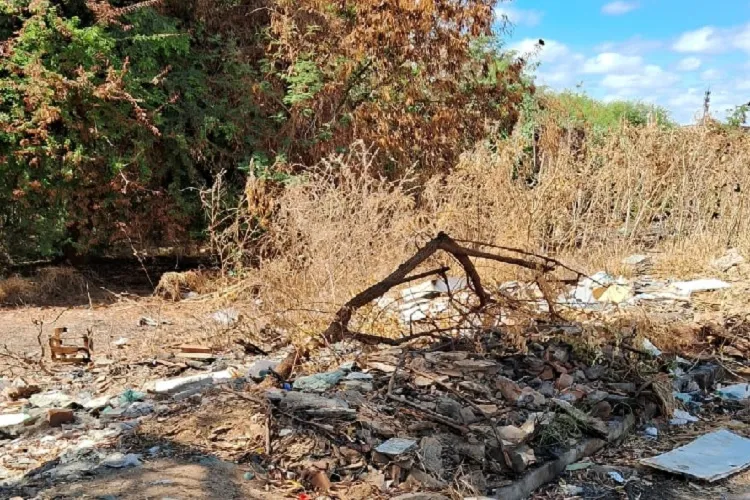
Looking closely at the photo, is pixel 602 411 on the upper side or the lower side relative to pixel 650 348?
lower

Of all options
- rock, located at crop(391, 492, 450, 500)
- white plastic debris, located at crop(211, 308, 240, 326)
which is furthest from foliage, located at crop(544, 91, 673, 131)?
rock, located at crop(391, 492, 450, 500)

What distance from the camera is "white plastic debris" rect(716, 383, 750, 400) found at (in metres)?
5.44

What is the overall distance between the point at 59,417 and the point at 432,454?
234 centimetres

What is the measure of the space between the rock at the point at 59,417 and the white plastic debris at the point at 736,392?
4.56 m

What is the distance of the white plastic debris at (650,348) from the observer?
5.68 meters

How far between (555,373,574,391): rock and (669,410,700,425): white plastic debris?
0.71 metres

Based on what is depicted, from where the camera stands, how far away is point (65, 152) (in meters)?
8.88

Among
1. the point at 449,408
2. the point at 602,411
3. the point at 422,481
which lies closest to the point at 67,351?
the point at 449,408

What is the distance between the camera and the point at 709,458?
167 inches

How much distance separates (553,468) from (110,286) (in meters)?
7.58

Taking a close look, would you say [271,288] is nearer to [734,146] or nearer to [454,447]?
[454,447]

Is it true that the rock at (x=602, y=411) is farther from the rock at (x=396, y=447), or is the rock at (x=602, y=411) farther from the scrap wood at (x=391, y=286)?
the rock at (x=396, y=447)

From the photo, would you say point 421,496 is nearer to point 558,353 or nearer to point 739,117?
point 558,353

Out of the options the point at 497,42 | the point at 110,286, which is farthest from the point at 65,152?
the point at 497,42
